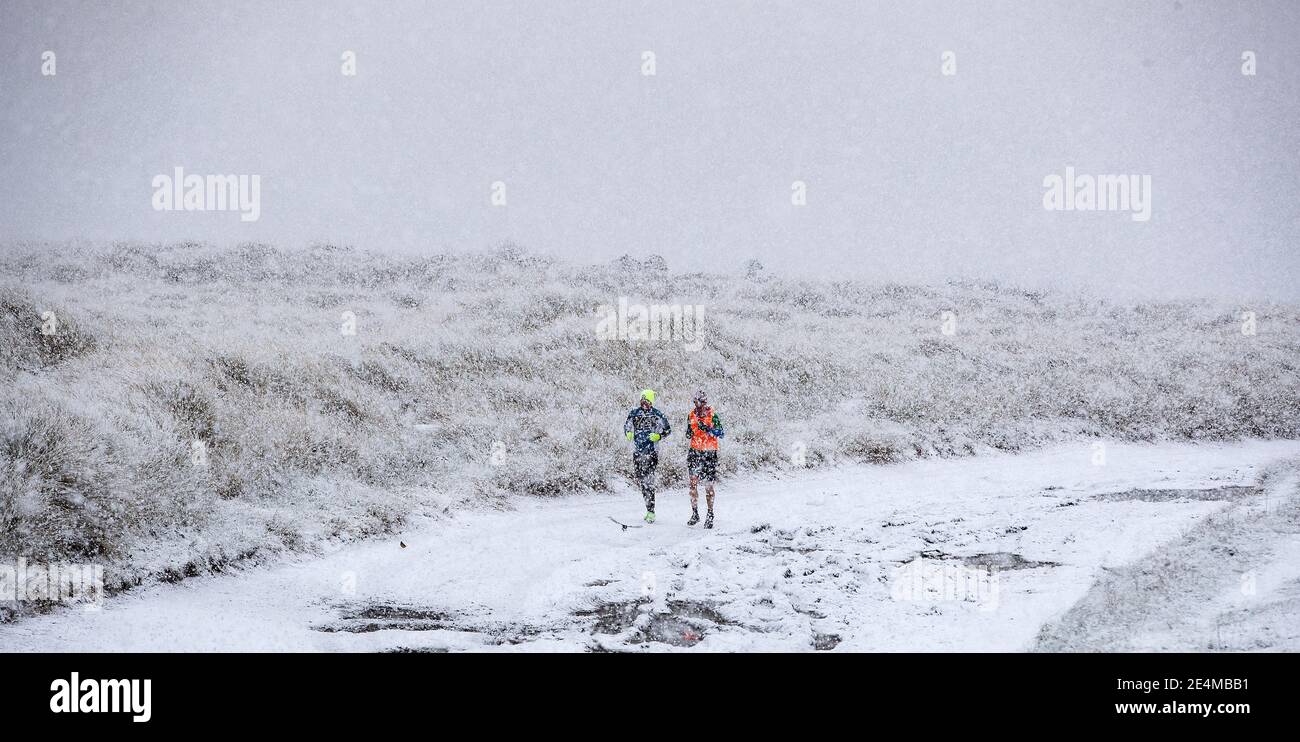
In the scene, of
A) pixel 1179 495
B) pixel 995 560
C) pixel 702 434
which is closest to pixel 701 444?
pixel 702 434

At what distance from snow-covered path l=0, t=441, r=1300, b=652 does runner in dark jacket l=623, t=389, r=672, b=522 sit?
2.54 ft

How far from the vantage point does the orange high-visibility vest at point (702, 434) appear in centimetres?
1265

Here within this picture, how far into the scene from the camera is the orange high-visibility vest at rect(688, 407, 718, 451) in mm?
12646

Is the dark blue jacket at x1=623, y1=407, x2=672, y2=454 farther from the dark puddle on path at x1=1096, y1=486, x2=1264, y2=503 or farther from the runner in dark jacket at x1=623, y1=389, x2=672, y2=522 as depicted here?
the dark puddle on path at x1=1096, y1=486, x2=1264, y2=503

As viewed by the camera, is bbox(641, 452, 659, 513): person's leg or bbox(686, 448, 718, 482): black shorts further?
bbox(641, 452, 659, 513): person's leg

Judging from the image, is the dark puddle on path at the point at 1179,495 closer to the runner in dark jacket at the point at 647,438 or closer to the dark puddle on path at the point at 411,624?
the runner in dark jacket at the point at 647,438

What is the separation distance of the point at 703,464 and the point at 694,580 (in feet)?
10.5

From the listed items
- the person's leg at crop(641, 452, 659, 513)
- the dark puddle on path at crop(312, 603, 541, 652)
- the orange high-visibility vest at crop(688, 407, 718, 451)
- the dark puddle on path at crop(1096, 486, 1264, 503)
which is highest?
the orange high-visibility vest at crop(688, 407, 718, 451)

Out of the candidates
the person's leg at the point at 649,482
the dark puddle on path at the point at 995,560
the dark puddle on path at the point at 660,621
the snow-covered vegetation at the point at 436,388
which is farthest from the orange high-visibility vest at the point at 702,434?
the dark puddle on path at the point at 660,621

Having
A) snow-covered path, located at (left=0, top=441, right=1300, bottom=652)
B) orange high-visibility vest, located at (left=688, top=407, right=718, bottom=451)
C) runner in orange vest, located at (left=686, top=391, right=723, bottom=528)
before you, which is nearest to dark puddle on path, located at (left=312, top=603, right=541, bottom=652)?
snow-covered path, located at (left=0, top=441, right=1300, bottom=652)

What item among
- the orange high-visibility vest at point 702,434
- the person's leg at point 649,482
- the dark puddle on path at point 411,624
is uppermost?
the orange high-visibility vest at point 702,434

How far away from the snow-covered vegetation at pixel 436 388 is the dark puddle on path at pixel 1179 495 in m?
5.66

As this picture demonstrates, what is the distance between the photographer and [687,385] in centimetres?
2198
